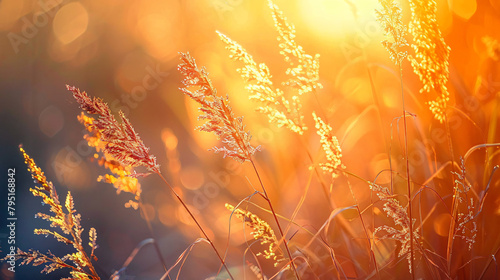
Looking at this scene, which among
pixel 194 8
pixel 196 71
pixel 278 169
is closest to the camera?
pixel 196 71

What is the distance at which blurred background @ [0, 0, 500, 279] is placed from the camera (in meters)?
1.09

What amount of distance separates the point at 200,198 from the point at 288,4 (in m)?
0.77

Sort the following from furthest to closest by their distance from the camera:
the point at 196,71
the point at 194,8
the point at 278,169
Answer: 1. the point at 194,8
2. the point at 278,169
3. the point at 196,71

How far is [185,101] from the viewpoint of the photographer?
1533mm

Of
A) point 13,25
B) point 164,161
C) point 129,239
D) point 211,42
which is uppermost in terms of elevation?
point 13,25

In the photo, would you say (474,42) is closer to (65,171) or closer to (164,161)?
(164,161)

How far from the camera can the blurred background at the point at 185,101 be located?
109cm

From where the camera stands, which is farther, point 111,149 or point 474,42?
point 474,42

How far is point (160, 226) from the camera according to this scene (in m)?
1.51

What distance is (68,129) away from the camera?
1669 millimetres

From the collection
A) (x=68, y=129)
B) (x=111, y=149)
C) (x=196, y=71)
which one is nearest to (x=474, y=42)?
(x=196, y=71)

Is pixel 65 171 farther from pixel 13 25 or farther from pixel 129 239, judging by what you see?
pixel 13 25

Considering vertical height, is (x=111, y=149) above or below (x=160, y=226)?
above

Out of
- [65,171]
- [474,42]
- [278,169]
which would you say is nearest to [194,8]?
[278,169]
